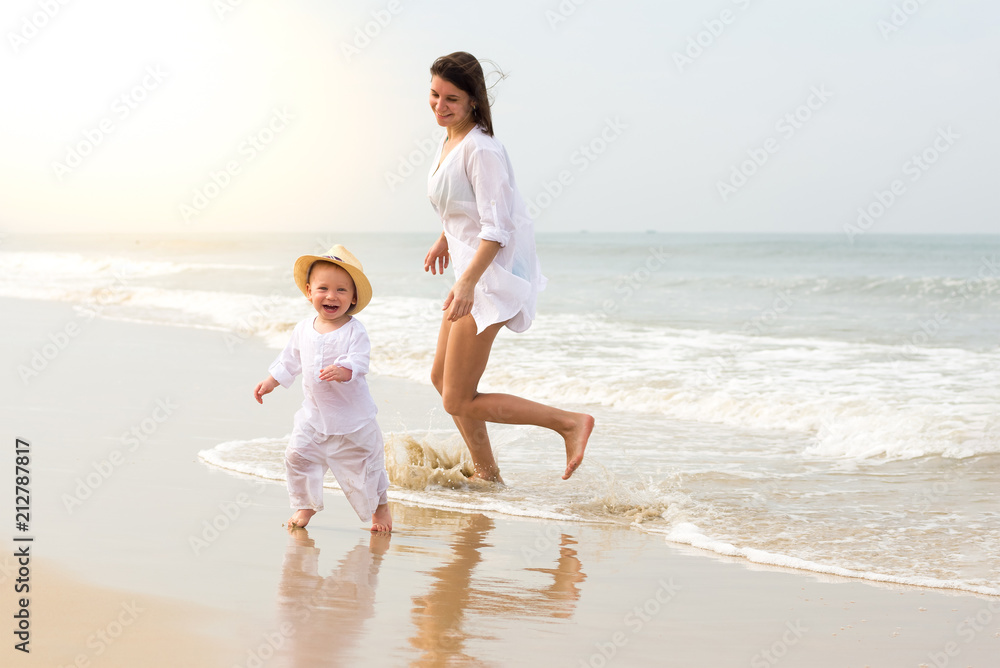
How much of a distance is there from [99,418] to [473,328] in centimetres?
331

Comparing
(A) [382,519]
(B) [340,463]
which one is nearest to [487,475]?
(A) [382,519]

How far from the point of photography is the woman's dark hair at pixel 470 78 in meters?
3.91

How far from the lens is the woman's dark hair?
3.91 metres

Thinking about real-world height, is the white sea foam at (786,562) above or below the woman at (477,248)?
below

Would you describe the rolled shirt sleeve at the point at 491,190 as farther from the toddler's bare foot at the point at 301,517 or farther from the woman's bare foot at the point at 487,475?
the woman's bare foot at the point at 487,475

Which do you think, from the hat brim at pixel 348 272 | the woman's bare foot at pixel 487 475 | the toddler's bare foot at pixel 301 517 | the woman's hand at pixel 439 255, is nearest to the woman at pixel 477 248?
the woman's hand at pixel 439 255

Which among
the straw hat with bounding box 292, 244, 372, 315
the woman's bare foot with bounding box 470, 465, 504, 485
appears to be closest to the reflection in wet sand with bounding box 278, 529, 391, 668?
the straw hat with bounding box 292, 244, 372, 315

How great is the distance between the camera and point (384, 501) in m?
4.09

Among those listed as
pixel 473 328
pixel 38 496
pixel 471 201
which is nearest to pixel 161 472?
pixel 38 496

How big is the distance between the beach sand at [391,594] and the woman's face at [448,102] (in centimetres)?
176

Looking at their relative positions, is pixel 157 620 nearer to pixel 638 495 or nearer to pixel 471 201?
pixel 471 201

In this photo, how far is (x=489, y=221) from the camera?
387cm

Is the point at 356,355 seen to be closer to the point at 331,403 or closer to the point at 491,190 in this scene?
the point at 331,403

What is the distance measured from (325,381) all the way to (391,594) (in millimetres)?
1070
